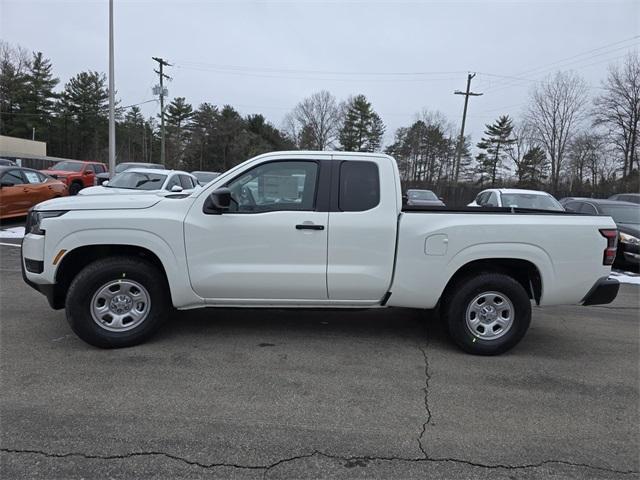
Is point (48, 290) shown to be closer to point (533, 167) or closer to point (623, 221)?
point (623, 221)

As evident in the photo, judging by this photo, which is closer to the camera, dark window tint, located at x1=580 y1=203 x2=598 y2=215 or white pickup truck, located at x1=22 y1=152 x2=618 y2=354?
white pickup truck, located at x1=22 y1=152 x2=618 y2=354

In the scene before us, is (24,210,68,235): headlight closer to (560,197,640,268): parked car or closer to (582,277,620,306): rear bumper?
(582,277,620,306): rear bumper

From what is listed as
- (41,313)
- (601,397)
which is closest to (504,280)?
(601,397)

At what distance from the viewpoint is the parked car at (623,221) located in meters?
10.3

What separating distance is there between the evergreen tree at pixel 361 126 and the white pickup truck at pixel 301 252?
58266mm

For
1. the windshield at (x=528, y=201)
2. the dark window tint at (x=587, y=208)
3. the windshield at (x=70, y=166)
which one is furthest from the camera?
the windshield at (x=70, y=166)

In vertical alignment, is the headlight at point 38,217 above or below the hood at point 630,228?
above

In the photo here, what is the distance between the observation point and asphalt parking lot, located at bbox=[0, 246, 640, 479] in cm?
282

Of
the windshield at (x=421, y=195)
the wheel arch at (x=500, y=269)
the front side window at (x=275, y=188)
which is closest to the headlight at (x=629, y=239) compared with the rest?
the wheel arch at (x=500, y=269)

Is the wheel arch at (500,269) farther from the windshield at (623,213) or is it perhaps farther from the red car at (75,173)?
the red car at (75,173)

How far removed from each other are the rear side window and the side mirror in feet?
3.47

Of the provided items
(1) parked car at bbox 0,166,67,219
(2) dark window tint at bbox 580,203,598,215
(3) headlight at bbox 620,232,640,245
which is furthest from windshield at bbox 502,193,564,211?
(1) parked car at bbox 0,166,67,219

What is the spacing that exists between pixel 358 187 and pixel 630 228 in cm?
893

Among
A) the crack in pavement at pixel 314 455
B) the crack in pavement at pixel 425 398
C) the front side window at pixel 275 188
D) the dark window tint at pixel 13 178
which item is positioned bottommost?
the crack in pavement at pixel 314 455
